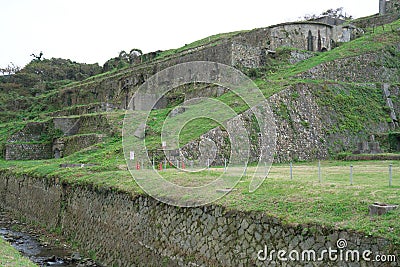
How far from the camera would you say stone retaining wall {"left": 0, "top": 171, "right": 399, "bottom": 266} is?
359 inches

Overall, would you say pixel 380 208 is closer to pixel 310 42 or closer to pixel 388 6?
pixel 310 42

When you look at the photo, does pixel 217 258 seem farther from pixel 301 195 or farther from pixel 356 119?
pixel 356 119

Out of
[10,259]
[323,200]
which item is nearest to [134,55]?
[10,259]

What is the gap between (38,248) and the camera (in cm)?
1780

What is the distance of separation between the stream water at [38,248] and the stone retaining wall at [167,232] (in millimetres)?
617

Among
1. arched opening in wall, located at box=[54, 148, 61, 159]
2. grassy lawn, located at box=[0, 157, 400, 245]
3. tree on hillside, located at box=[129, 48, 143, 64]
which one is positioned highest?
tree on hillside, located at box=[129, 48, 143, 64]

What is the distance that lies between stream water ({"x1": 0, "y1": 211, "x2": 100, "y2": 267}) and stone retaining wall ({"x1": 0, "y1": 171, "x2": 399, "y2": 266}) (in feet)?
2.02

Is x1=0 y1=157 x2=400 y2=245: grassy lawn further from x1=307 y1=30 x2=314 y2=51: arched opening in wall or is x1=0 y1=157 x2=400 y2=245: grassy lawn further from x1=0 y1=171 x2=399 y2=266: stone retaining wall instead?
x1=307 y1=30 x2=314 y2=51: arched opening in wall

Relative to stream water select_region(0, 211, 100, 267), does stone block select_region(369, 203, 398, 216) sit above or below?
above

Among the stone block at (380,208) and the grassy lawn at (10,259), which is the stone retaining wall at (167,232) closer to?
the stone block at (380,208)

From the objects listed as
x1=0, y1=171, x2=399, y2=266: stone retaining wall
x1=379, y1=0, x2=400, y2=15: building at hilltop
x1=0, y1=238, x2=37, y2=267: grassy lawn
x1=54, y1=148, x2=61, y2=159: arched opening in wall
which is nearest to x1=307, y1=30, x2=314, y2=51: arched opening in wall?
x1=379, y1=0, x2=400, y2=15: building at hilltop

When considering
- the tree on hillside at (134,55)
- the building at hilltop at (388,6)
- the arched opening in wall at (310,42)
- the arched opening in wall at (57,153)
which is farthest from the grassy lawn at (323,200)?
the tree on hillside at (134,55)

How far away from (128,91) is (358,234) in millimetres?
38419

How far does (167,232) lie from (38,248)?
698 cm
